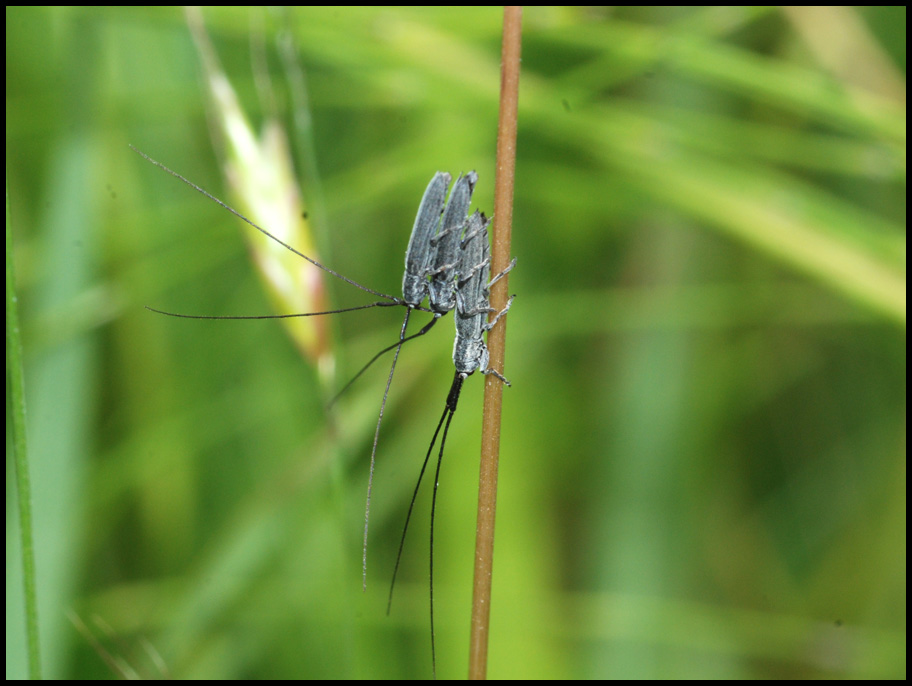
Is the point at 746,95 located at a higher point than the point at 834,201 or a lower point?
higher

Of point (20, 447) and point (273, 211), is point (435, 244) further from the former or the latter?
point (20, 447)

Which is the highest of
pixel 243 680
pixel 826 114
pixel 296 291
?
pixel 826 114

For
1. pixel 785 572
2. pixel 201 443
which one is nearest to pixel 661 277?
pixel 785 572

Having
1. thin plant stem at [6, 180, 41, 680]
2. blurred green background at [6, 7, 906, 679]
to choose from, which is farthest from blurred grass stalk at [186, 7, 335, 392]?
thin plant stem at [6, 180, 41, 680]

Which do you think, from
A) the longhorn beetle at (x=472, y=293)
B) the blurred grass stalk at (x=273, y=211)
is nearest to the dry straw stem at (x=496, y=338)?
the longhorn beetle at (x=472, y=293)

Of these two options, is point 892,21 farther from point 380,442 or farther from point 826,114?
point 380,442

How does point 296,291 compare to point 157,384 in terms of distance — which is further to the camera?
point 157,384
